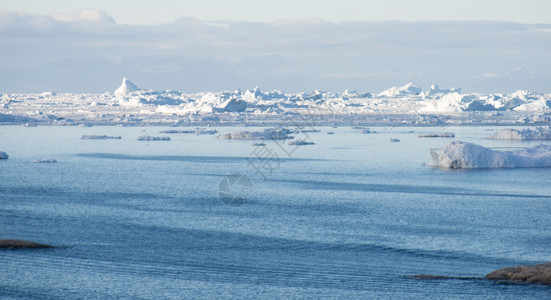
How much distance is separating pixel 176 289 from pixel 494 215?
37.6 ft

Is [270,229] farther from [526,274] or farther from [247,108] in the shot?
[247,108]

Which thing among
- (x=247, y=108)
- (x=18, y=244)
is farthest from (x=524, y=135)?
(x=247, y=108)

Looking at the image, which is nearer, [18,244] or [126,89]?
Answer: [18,244]

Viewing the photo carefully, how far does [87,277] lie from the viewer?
40.5 feet

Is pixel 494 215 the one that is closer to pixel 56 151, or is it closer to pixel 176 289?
pixel 176 289

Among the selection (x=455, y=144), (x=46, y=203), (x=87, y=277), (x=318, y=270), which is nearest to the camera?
(x=87, y=277)

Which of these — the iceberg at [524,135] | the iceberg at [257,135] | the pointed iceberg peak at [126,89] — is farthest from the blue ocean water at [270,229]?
the pointed iceberg peak at [126,89]

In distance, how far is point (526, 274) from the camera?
12234mm

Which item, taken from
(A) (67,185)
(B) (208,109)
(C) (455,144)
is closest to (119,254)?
(A) (67,185)

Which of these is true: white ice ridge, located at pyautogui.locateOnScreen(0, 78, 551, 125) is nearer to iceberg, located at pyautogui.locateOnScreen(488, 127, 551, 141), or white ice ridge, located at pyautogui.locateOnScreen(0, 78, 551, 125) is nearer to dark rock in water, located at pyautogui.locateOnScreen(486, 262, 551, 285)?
iceberg, located at pyautogui.locateOnScreen(488, 127, 551, 141)

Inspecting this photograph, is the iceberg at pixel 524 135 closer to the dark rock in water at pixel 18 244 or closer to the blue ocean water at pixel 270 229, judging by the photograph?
the blue ocean water at pixel 270 229

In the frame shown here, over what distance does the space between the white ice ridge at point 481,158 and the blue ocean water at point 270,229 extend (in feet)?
1.83

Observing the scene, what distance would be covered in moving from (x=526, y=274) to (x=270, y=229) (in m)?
6.96

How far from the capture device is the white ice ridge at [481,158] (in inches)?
1241
